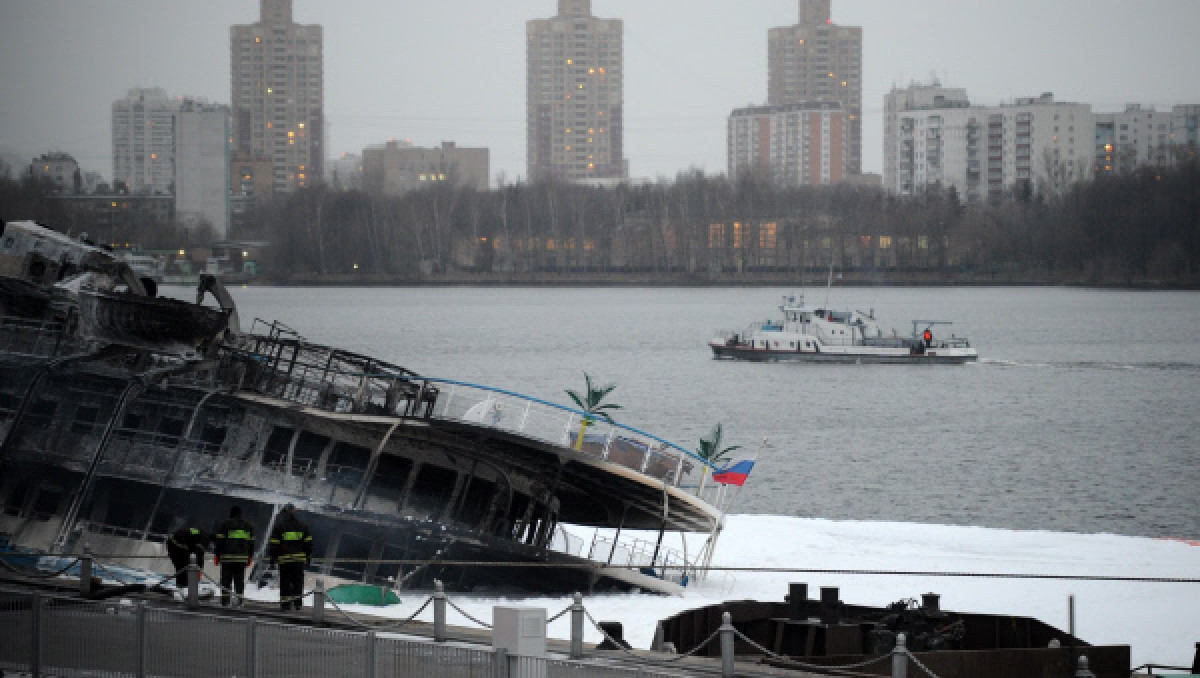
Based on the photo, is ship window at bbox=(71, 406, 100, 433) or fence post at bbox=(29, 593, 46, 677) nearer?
fence post at bbox=(29, 593, 46, 677)

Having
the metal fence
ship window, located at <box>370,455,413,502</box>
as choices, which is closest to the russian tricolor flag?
ship window, located at <box>370,455,413,502</box>

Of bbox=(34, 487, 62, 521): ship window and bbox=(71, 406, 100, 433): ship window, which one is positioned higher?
bbox=(71, 406, 100, 433): ship window

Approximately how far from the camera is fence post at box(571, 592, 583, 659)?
1627 cm

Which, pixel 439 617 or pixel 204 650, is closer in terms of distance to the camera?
pixel 204 650

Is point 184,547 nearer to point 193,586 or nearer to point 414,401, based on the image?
point 193,586

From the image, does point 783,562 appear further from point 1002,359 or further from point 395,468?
point 1002,359

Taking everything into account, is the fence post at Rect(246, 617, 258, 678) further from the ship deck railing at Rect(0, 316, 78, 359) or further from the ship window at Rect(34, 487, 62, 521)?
the ship deck railing at Rect(0, 316, 78, 359)

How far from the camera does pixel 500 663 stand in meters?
15.2

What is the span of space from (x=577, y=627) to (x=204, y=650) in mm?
4154

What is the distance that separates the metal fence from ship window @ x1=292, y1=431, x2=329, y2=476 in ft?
39.5

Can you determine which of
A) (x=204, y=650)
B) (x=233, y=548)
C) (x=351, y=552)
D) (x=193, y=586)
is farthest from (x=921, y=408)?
(x=204, y=650)

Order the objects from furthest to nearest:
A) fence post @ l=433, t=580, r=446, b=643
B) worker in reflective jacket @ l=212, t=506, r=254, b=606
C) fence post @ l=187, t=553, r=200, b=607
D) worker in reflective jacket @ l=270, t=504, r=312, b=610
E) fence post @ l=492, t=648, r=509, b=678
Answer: worker in reflective jacket @ l=212, t=506, r=254, b=606 < worker in reflective jacket @ l=270, t=504, r=312, b=610 < fence post @ l=187, t=553, r=200, b=607 < fence post @ l=433, t=580, r=446, b=643 < fence post @ l=492, t=648, r=509, b=678

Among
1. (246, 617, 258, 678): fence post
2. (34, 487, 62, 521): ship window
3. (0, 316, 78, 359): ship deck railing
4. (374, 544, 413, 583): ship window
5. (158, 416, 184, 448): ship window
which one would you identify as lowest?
(374, 544, 413, 583): ship window

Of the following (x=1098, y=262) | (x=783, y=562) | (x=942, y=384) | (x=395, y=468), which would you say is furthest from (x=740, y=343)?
(x=1098, y=262)
